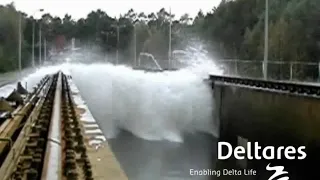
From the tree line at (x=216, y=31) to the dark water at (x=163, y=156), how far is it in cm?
1999

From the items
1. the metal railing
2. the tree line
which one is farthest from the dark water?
the tree line

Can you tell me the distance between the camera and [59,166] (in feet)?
27.3

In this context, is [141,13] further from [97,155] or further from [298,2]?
[97,155]

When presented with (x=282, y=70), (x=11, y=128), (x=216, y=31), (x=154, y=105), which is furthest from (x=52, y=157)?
(x=216, y=31)

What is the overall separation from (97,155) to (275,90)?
15.4 meters

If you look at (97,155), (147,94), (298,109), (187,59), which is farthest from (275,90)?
(187,59)

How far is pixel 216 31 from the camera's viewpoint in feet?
275

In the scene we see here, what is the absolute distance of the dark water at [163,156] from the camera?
20953mm

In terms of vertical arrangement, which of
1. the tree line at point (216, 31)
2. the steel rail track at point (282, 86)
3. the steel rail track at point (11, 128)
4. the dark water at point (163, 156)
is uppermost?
→ the tree line at point (216, 31)

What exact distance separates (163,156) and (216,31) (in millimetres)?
59620

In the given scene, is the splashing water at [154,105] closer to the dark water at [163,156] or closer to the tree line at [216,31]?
the dark water at [163,156]

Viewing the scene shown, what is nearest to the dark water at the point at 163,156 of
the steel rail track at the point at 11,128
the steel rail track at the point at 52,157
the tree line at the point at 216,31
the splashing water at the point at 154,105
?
the splashing water at the point at 154,105

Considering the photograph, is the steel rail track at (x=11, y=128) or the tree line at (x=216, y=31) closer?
the steel rail track at (x=11, y=128)

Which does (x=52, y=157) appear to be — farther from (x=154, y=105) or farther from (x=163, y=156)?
(x=154, y=105)
